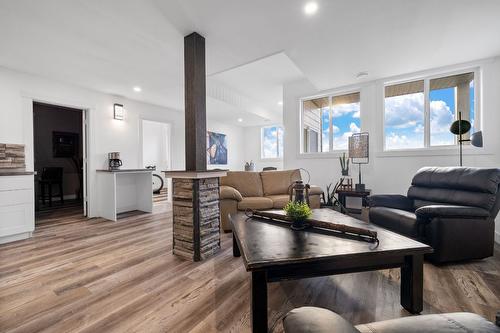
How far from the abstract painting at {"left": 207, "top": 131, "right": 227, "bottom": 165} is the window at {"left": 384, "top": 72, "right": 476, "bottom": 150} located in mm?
4723

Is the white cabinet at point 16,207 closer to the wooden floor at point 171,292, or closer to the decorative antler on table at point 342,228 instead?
the wooden floor at point 171,292

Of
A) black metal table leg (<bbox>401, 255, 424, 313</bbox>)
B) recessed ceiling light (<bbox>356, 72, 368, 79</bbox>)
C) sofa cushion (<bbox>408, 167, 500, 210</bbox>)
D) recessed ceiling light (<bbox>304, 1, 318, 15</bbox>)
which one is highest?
recessed ceiling light (<bbox>356, 72, 368, 79</bbox>)

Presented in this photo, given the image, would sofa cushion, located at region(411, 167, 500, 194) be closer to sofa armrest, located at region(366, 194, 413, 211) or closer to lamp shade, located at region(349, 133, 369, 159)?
sofa armrest, located at region(366, 194, 413, 211)

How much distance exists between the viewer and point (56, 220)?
4.06 m

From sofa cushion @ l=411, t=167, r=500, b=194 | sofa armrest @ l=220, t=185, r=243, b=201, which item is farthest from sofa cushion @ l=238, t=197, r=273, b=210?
sofa cushion @ l=411, t=167, r=500, b=194

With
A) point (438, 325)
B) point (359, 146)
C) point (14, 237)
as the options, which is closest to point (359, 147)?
point (359, 146)

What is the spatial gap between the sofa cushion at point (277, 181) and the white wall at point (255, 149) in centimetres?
405

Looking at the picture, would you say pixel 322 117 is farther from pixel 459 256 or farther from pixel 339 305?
pixel 339 305

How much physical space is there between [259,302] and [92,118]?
4677 millimetres

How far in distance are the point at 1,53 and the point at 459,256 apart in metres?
5.72

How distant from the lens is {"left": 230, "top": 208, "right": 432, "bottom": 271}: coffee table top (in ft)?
3.96

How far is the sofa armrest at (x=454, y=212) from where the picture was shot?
6.77ft

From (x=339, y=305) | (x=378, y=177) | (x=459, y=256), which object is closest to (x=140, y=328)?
(x=339, y=305)

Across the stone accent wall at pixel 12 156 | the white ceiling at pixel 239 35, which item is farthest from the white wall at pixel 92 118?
the white ceiling at pixel 239 35
